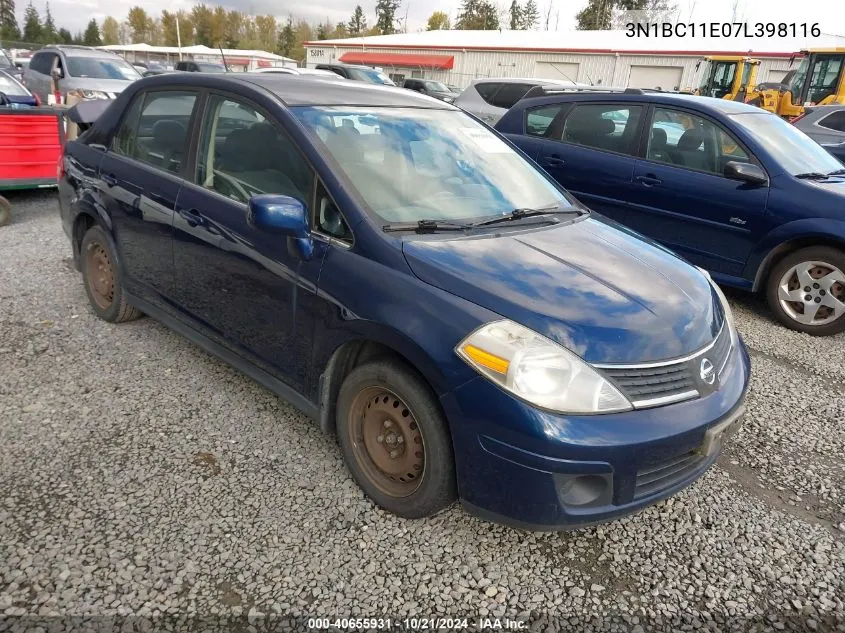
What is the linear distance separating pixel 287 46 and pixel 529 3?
34272mm

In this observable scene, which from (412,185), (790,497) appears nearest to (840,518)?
(790,497)

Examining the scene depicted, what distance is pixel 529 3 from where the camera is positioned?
277 ft

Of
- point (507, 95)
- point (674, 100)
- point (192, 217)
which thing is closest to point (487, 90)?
point (507, 95)

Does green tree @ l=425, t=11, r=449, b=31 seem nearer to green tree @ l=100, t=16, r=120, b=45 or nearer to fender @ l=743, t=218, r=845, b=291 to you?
green tree @ l=100, t=16, r=120, b=45

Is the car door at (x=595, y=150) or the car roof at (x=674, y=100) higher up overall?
the car roof at (x=674, y=100)

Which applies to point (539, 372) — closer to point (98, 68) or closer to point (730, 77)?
point (98, 68)

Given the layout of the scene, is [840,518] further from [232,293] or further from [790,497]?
[232,293]

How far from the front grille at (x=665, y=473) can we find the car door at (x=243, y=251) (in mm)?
1455

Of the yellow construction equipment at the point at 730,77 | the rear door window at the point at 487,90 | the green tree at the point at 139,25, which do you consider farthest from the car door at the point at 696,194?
the green tree at the point at 139,25

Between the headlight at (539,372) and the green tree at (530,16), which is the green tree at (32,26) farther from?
the headlight at (539,372)

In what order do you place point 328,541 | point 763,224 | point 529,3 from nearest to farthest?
point 328,541 < point 763,224 < point 529,3

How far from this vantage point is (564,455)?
2.04 meters

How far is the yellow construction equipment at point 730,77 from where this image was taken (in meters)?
20.7

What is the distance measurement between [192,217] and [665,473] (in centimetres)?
253
